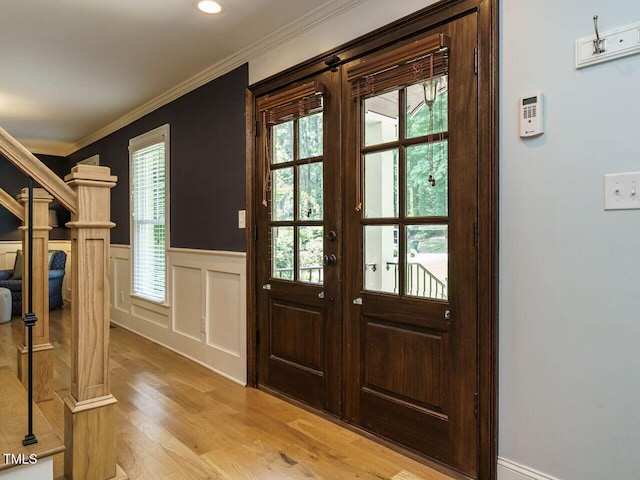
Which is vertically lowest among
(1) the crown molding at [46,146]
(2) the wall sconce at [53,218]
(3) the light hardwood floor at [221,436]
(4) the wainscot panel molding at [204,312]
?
(3) the light hardwood floor at [221,436]

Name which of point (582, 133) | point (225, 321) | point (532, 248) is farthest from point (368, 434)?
point (582, 133)

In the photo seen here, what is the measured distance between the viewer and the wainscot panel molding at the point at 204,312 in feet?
10.6

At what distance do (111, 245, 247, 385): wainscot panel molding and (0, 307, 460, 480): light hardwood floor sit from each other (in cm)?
19

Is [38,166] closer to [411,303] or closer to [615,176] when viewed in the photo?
[411,303]

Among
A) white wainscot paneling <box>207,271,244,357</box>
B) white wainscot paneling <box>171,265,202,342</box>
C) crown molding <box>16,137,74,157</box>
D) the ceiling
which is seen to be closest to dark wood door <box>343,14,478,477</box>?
the ceiling

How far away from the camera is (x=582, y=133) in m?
1.59

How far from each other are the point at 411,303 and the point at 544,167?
0.84 meters

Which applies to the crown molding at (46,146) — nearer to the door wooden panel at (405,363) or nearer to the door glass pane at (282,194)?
the door glass pane at (282,194)

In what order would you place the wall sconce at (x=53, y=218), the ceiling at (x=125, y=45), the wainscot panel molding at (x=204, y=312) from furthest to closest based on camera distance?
the wall sconce at (x=53, y=218) → the wainscot panel molding at (x=204, y=312) → the ceiling at (x=125, y=45)

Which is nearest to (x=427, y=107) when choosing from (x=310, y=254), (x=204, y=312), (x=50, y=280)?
(x=310, y=254)

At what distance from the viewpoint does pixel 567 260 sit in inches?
64.4

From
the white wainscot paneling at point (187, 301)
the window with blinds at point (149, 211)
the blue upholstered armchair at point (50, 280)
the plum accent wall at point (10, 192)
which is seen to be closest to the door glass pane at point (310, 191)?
the white wainscot paneling at point (187, 301)

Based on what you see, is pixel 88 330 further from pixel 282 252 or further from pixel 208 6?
pixel 208 6

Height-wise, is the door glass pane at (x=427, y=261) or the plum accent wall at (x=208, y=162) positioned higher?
the plum accent wall at (x=208, y=162)
